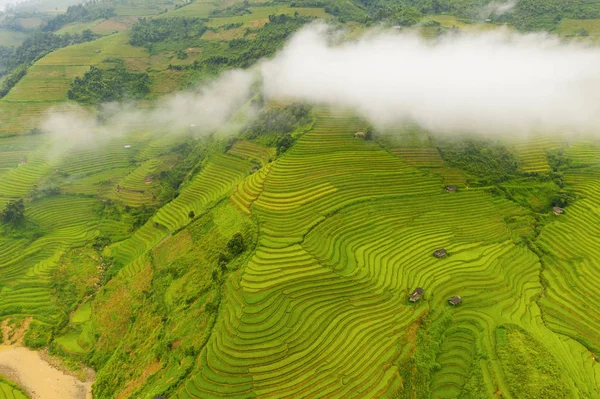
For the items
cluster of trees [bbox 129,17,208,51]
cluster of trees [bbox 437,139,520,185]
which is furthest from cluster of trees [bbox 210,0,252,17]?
cluster of trees [bbox 437,139,520,185]

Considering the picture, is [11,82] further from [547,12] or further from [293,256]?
[547,12]

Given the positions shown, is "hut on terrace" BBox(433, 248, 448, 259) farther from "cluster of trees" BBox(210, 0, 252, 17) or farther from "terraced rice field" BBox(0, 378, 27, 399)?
"cluster of trees" BBox(210, 0, 252, 17)

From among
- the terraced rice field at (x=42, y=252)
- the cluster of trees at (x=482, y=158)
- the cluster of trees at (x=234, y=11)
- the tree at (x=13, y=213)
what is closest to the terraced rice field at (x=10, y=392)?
the terraced rice field at (x=42, y=252)

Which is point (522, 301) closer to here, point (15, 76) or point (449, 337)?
point (449, 337)

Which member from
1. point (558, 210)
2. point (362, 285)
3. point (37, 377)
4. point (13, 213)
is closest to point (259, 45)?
point (13, 213)

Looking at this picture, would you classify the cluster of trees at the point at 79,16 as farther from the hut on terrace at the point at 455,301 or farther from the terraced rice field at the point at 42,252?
the hut on terrace at the point at 455,301

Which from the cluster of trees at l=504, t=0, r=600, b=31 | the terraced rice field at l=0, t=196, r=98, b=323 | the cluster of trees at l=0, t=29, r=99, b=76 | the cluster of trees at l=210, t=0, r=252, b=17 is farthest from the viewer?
the cluster of trees at l=210, t=0, r=252, b=17
